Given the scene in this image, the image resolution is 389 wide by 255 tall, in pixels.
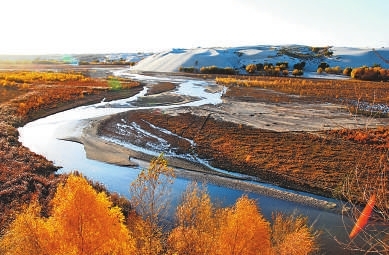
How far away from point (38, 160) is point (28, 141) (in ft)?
30.4

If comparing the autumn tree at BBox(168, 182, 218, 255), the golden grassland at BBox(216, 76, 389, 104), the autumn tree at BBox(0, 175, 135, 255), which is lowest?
the golden grassland at BBox(216, 76, 389, 104)

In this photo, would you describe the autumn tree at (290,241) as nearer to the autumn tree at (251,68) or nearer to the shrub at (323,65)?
the autumn tree at (251,68)

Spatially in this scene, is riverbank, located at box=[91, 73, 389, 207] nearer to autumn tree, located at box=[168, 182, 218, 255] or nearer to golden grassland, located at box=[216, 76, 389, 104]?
autumn tree, located at box=[168, 182, 218, 255]

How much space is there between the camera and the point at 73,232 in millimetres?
12344

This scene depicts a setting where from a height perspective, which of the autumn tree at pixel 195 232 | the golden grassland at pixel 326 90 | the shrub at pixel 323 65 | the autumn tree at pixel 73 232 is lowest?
the golden grassland at pixel 326 90

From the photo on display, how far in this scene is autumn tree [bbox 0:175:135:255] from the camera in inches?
476

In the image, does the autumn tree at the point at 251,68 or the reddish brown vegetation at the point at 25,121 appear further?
the autumn tree at the point at 251,68

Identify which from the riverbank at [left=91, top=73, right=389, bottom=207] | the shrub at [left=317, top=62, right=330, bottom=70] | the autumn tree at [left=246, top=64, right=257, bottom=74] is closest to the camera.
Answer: the riverbank at [left=91, top=73, right=389, bottom=207]

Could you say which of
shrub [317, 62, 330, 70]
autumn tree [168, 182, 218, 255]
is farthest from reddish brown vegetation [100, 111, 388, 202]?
shrub [317, 62, 330, 70]

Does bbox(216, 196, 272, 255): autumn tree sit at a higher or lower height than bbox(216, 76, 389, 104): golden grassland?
higher

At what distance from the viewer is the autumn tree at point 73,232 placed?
1209 centimetres

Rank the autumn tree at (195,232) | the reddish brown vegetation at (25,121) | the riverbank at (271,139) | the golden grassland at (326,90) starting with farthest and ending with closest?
the golden grassland at (326,90) → the riverbank at (271,139) → the reddish brown vegetation at (25,121) → the autumn tree at (195,232)

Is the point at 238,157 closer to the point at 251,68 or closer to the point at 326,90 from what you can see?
the point at 326,90

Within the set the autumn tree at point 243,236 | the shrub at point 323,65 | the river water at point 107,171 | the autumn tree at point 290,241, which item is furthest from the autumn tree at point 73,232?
the shrub at point 323,65
